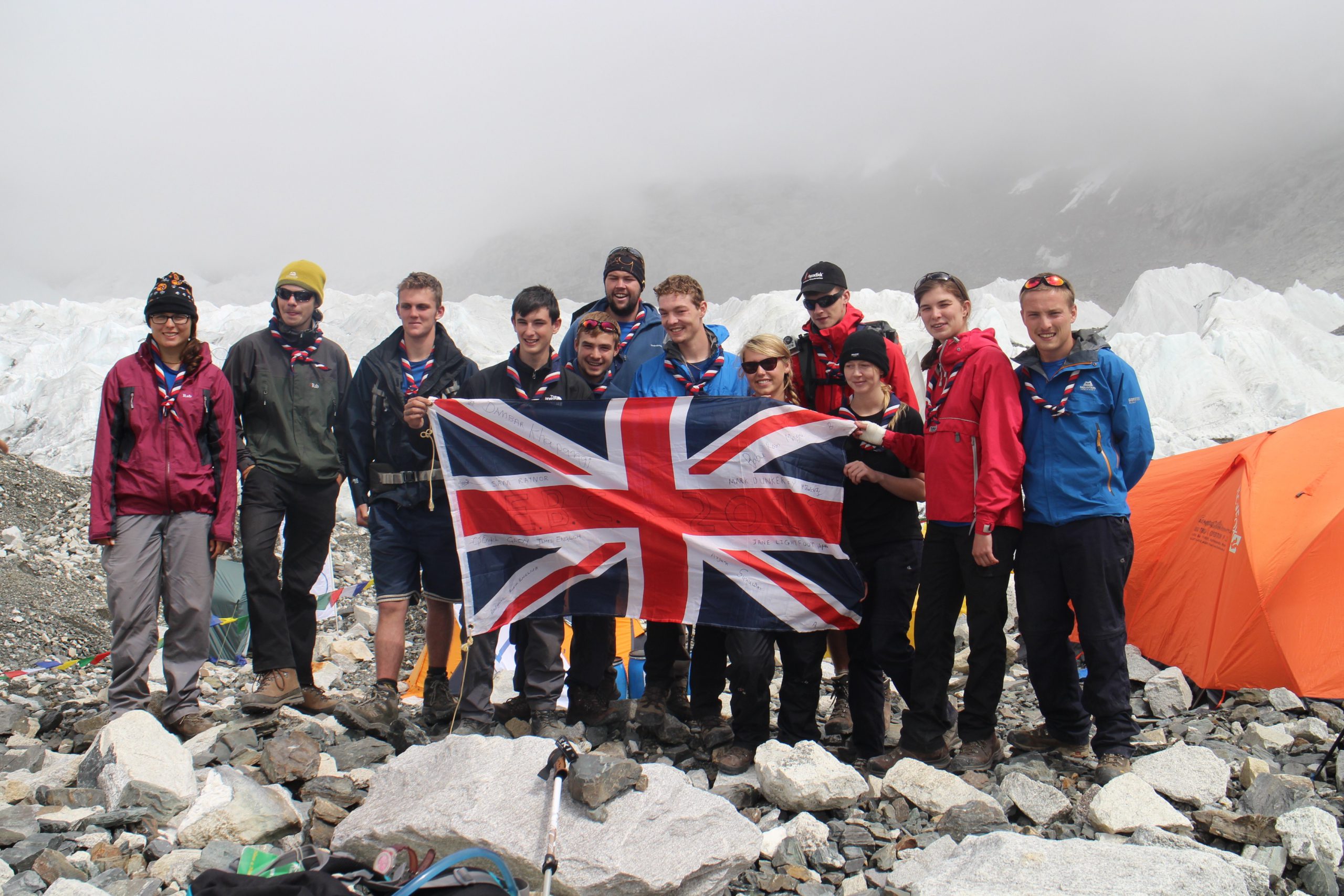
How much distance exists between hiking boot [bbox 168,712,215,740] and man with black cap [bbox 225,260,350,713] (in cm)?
33

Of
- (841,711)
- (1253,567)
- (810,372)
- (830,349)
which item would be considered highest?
(830,349)

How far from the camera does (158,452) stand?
5.05m

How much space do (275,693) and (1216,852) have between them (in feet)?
16.5

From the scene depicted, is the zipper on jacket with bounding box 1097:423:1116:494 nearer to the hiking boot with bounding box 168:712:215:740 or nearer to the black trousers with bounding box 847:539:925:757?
the black trousers with bounding box 847:539:925:757

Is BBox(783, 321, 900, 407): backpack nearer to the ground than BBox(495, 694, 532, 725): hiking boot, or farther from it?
farther from it

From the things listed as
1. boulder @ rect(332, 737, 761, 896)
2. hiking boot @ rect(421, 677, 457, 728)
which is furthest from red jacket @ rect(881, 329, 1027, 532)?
hiking boot @ rect(421, 677, 457, 728)

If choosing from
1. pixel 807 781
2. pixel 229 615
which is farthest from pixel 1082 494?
pixel 229 615

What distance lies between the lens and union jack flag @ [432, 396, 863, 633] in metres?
5.14

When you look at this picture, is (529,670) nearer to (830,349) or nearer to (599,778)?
(599,778)

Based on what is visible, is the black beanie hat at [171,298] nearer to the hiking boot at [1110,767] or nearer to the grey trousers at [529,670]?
the grey trousers at [529,670]

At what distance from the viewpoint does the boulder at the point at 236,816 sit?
3.91 meters

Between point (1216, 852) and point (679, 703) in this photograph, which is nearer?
point (1216, 852)

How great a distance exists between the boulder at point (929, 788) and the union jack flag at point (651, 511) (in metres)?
0.87

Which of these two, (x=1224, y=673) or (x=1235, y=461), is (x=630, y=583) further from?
(x=1235, y=461)
